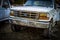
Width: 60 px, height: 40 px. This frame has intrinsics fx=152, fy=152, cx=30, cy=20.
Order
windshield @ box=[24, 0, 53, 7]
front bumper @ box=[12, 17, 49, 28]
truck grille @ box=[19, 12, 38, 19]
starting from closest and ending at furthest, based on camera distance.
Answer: front bumper @ box=[12, 17, 49, 28] < truck grille @ box=[19, 12, 38, 19] < windshield @ box=[24, 0, 53, 7]

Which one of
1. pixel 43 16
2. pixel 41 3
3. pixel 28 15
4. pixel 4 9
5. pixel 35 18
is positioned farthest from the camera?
pixel 4 9

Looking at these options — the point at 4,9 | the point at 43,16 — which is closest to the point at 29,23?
the point at 43,16

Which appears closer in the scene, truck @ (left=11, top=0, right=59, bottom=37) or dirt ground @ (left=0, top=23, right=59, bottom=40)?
truck @ (left=11, top=0, right=59, bottom=37)

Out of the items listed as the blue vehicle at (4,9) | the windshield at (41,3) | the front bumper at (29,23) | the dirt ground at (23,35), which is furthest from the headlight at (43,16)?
the blue vehicle at (4,9)

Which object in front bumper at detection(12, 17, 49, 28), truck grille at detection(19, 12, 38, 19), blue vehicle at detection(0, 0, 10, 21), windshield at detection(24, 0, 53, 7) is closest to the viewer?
front bumper at detection(12, 17, 49, 28)

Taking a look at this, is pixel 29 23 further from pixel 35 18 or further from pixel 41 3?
pixel 41 3

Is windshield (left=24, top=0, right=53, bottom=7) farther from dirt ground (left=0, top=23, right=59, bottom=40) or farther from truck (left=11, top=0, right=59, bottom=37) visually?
dirt ground (left=0, top=23, right=59, bottom=40)

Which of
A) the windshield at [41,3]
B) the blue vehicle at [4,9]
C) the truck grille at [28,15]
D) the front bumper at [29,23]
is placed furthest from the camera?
Result: the blue vehicle at [4,9]

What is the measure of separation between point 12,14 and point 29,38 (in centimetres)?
148

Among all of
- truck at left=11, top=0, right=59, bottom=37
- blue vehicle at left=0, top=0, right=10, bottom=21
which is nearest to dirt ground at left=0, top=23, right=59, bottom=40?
truck at left=11, top=0, right=59, bottom=37

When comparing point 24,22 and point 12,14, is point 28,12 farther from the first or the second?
point 12,14

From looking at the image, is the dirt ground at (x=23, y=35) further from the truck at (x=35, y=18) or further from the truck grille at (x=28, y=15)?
the truck grille at (x=28, y=15)

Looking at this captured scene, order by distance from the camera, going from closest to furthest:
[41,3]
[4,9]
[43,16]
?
[43,16] < [41,3] < [4,9]

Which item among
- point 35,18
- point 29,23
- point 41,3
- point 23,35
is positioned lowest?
point 23,35
